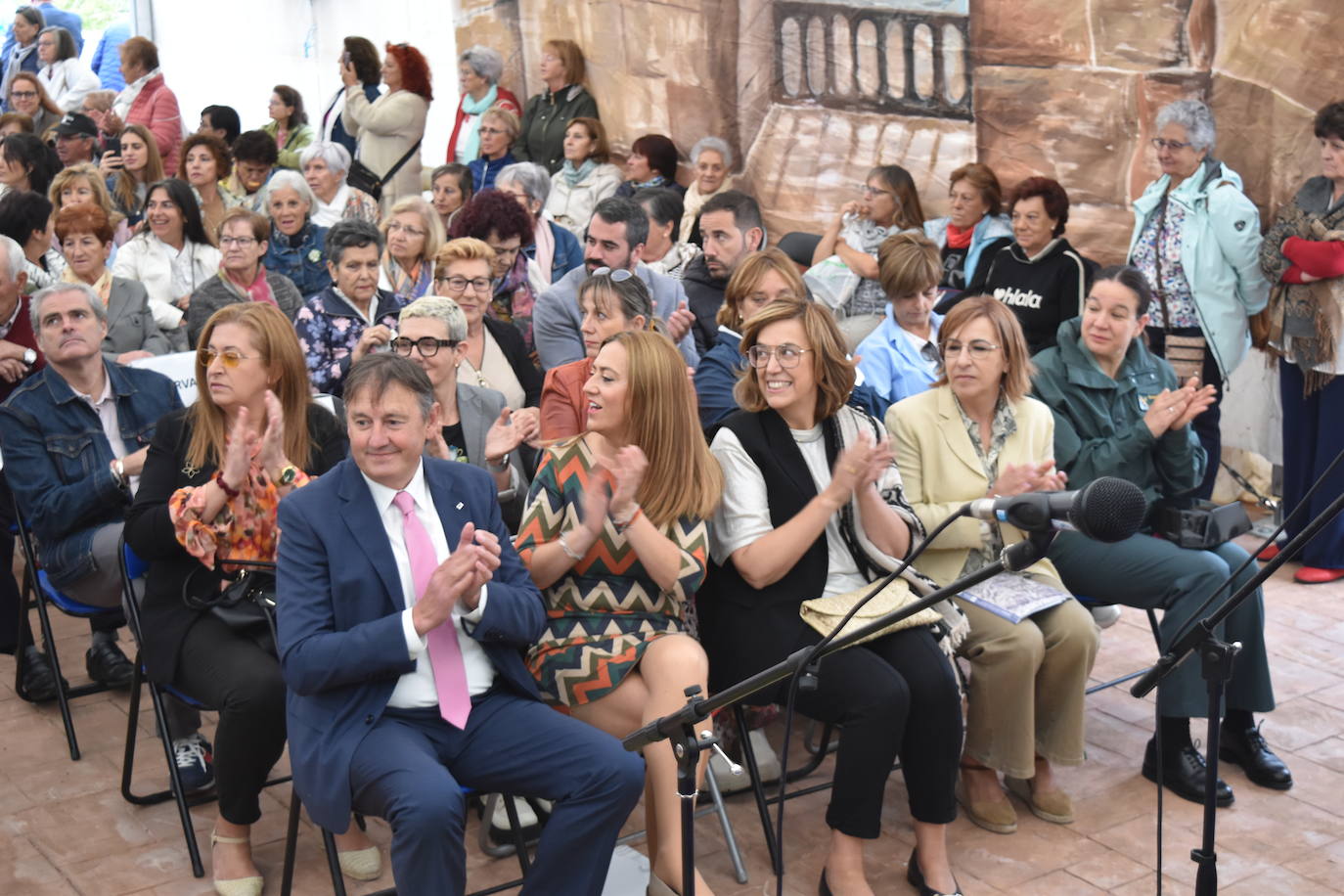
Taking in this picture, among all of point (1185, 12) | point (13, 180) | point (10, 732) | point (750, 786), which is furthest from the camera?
point (13, 180)

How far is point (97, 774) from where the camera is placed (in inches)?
158

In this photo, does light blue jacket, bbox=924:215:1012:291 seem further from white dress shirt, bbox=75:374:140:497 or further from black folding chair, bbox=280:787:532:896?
black folding chair, bbox=280:787:532:896

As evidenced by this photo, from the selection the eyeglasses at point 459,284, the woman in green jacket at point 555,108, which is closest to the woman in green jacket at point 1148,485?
the eyeglasses at point 459,284

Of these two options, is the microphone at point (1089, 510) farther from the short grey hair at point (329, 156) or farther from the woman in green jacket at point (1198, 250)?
the short grey hair at point (329, 156)

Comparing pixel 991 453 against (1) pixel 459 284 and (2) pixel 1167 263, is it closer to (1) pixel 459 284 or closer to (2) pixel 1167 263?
(1) pixel 459 284

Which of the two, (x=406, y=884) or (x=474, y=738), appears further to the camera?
(x=474, y=738)

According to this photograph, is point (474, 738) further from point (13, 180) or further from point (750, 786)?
point (13, 180)

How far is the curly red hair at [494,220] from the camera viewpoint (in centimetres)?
564

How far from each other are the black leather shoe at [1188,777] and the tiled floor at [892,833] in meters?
0.04

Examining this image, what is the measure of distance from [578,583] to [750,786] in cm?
96

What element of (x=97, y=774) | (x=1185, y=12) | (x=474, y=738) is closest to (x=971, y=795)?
(x=474, y=738)

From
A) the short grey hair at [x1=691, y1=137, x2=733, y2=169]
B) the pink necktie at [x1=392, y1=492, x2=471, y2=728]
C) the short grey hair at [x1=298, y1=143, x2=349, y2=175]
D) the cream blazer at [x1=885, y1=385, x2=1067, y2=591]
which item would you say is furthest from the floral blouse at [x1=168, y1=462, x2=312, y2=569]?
the short grey hair at [x1=691, y1=137, x2=733, y2=169]

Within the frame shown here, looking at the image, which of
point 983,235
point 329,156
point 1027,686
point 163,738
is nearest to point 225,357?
point 163,738

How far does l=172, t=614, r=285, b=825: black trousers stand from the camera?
10.6ft
